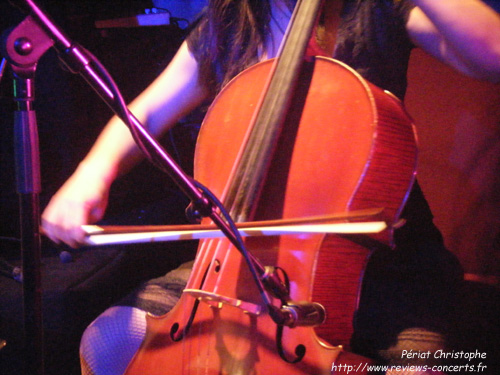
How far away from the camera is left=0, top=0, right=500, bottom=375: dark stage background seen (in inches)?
55.4

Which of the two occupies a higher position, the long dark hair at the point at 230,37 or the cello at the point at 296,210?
the long dark hair at the point at 230,37

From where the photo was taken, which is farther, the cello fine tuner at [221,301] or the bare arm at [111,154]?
the bare arm at [111,154]

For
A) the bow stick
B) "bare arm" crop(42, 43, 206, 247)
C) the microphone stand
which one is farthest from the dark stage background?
the bow stick

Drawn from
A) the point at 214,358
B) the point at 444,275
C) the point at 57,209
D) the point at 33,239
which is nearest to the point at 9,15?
the point at 57,209

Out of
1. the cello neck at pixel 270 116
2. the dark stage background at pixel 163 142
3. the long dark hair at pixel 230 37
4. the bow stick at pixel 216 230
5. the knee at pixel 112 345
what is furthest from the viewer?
the dark stage background at pixel 163 142

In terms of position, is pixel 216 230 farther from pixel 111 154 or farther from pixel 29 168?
pixel 111 154

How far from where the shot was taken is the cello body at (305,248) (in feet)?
1.77

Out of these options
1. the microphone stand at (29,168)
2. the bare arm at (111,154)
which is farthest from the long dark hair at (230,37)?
the microphone stand at (29,168)

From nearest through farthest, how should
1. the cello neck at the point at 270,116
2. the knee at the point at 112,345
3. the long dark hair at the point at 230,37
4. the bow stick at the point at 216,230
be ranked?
the bow stick at the point at 216,230 < the cello neck at the point at 270,116 < the knee at the point at 112,345 < the long dark hair at the point at 230,37

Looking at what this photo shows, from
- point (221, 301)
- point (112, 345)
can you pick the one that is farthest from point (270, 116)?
point (112, 345)

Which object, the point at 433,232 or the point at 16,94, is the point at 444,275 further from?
the point at 16,94

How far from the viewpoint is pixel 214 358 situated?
556 millimetres

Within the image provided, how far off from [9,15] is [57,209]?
1161 millimetres

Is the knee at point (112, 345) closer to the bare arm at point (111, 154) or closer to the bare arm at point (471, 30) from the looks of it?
the bare arm at point (111, 154)
